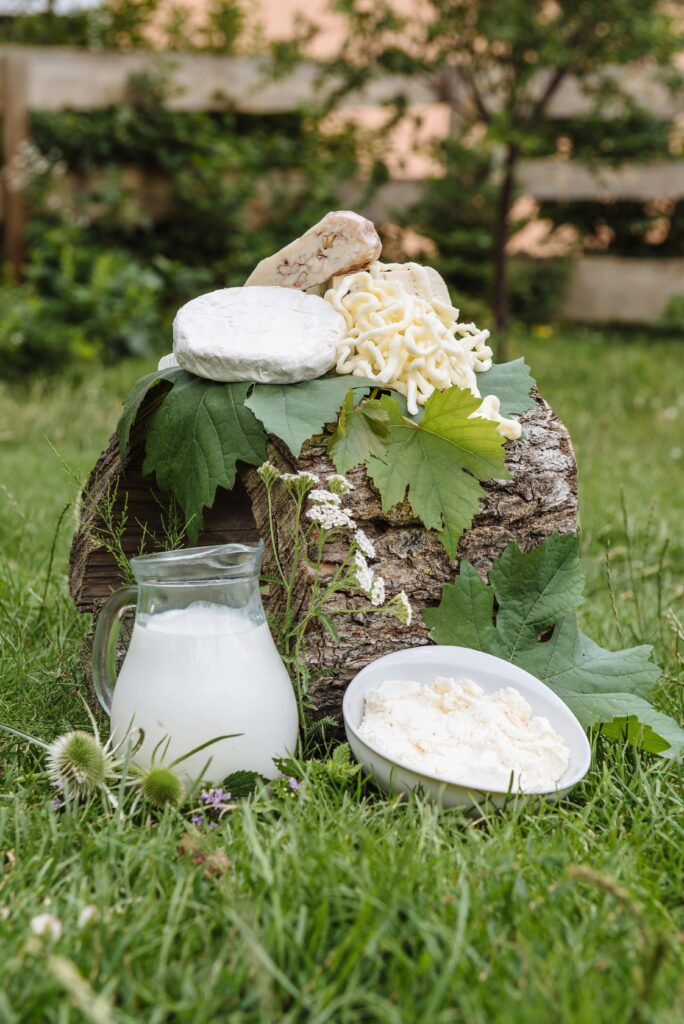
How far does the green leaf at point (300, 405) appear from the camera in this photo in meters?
1.72

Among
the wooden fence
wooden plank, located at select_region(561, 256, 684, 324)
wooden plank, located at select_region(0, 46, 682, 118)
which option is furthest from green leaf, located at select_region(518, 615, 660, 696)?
wooden plank, located at select_region(561, 256, 684, 324)

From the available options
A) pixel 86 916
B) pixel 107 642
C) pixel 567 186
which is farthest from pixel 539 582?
pixel 567 186

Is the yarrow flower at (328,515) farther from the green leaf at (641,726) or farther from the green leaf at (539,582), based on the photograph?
the green leaf at (641,726)

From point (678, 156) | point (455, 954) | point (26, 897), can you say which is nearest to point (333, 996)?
point (455, 954)

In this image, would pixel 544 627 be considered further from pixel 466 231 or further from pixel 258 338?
pixel 466 231

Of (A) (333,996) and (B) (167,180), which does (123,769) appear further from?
(B) (167,180)

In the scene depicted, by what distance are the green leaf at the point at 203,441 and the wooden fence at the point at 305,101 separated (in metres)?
4.87

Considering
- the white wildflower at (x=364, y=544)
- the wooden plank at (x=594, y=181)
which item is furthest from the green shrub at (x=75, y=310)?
the white wildflower at (x=364, y=544)

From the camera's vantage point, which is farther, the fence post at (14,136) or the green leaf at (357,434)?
the fence post at (14,136)

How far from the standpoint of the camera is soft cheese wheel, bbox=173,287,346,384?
179cm

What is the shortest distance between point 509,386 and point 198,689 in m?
0.88

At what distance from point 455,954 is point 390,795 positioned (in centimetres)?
46

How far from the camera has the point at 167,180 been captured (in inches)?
281

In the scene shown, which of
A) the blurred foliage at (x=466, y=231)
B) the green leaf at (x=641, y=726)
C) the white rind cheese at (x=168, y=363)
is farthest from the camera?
the blurred foliage at (x=466, y=231)
